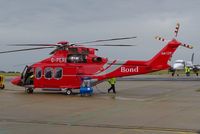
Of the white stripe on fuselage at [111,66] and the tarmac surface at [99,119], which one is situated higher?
the white stripe on fuselage at [111,66]

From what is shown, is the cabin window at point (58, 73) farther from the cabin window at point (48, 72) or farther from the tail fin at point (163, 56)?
the tail fin at point (163, 56)

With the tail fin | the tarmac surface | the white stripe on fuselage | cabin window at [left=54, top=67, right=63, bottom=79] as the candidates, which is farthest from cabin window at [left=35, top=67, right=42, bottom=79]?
the tarmac surface

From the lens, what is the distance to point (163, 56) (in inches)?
1094

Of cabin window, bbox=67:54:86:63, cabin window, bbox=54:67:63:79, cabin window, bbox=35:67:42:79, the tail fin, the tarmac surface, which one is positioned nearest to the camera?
the tarmac surface

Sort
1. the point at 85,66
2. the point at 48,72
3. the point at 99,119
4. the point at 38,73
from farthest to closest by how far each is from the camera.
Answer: the point at 38,73 → the point at 48,72 → the point at 85,66 → the point at 99,119

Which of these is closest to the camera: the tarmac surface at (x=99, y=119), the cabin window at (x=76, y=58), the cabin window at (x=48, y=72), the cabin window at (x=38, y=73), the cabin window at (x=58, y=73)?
the tarmac surface at (x=99, y=119)

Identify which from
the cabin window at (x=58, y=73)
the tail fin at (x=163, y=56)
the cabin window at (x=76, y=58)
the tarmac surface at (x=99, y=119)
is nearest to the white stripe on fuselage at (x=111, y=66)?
the cabin window at (x=76, y=58)

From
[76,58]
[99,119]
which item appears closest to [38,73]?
[76,58]

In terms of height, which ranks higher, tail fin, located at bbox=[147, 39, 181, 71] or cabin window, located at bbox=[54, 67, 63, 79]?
tail fin, located at bbox=[147, 39, 181, 71]

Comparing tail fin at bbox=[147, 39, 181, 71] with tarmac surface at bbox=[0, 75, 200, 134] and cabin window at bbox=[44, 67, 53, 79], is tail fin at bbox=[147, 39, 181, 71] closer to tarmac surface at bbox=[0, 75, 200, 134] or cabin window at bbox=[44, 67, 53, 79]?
cabin window at bbox=[44, 67, 53, 79]

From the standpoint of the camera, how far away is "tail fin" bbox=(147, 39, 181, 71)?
90.6 ft

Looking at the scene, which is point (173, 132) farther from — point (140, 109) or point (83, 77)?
point (83, 77)

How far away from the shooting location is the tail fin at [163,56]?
2762 centimetres

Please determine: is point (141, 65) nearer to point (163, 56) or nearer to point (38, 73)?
point (163, 56)
